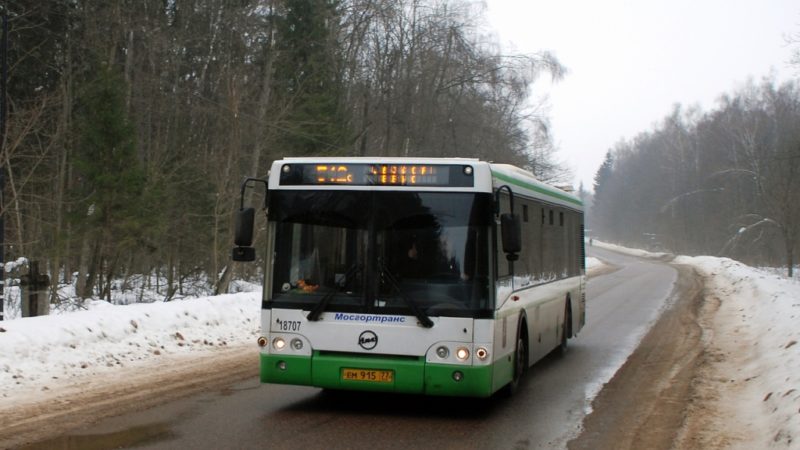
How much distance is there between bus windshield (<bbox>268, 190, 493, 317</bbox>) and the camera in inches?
337

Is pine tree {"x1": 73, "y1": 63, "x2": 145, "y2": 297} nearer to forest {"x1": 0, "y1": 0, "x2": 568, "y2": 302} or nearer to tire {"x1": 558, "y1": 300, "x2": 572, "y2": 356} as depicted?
forest {"x1": 0, "y1": 0, "x2": 568, "y2": 302}

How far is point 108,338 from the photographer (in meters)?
12.5

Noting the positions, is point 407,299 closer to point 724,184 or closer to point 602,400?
point 602,400

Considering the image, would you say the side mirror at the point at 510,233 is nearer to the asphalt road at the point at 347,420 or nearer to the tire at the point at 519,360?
the asphalt road at the point at 347,420

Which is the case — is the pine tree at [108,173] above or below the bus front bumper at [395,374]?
above

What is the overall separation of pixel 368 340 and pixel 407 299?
1.84 feet

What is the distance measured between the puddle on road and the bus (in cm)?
Answer: 145

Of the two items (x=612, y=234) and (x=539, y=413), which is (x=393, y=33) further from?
(x=612, y=234)

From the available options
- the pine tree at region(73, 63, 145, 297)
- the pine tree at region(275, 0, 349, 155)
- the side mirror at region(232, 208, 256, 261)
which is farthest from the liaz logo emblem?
the pine tree at region(275, 0, 349, 155)

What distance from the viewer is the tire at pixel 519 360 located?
393 inches

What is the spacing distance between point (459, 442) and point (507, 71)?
31.6 metres

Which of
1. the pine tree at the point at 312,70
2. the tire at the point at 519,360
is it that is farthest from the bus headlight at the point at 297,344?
the pine tree at the point at 312,70

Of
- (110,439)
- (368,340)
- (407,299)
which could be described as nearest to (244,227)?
(368,340)

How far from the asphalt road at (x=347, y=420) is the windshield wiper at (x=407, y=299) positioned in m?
1.02
